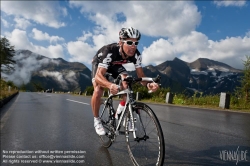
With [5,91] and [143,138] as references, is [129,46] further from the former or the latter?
[5,91]

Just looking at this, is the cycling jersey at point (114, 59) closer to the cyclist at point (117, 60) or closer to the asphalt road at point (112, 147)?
the cyclist at point (117, 60)

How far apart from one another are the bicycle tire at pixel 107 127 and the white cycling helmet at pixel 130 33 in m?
1.55

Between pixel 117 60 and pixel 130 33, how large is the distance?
608 mm

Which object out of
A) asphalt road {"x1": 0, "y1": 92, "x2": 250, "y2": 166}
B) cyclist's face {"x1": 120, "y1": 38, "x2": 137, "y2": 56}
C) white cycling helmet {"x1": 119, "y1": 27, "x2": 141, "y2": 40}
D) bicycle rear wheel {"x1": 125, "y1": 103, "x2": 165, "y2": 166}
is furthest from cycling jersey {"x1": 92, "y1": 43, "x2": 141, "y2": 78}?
asphalt road {"x1": 0, "y1": 92, "x2": 250, "y2": 166}

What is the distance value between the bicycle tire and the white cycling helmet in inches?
60.8

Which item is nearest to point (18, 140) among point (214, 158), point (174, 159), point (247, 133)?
point (174, 159)

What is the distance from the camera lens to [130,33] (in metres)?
3.44

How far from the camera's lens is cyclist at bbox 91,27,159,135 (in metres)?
3.46

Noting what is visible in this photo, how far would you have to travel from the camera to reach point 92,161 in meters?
3.59

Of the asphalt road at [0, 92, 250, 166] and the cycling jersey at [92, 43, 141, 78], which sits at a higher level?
the cycling jersey at [92, 43, 141, 78]

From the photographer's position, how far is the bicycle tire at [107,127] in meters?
4.10

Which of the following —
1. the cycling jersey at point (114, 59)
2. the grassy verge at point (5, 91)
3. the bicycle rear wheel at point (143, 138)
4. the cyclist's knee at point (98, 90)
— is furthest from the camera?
the grassy verge at point (5, 91)

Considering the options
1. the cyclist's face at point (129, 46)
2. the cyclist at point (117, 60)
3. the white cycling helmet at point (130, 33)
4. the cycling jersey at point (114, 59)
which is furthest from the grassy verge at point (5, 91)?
the white cycling helmet at point (130, 33)

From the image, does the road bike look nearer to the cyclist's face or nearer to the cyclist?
the cyclist
